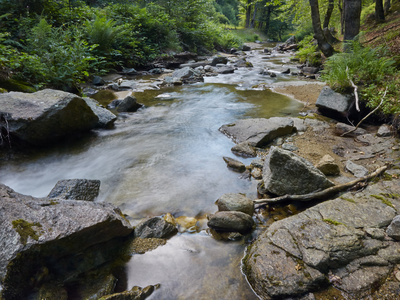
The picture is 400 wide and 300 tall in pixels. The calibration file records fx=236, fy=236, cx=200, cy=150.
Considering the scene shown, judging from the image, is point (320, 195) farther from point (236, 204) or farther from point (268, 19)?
point (268, 19)

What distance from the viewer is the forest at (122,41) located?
5879mm

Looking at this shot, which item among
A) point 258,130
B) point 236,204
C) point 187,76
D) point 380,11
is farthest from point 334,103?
point 380,11

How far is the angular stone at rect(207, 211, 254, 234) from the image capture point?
273 cm

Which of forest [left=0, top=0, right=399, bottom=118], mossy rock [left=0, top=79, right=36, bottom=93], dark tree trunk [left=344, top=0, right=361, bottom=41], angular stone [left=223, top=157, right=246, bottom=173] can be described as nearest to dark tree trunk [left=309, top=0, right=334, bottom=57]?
forest [left=0, top=0, right=399, bottom=118]

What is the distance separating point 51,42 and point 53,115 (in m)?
4.09

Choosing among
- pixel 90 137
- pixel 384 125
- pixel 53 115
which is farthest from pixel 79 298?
pixel 384 125

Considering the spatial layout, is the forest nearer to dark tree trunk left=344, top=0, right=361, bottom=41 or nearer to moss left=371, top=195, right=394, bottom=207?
dark tree trunk left=344, top=0, right=361, bottom=41

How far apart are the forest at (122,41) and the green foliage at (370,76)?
19 mm

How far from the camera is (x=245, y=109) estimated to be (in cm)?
736

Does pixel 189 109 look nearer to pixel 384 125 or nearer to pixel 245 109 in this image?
pixel 245 109

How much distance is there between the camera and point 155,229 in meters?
2.71

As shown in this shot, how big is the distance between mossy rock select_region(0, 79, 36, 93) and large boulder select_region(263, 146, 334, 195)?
581 centimetres

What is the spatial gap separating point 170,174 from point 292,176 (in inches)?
77.5

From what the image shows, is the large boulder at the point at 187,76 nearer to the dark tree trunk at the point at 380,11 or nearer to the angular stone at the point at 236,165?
the angular stone at the point at 236,165
